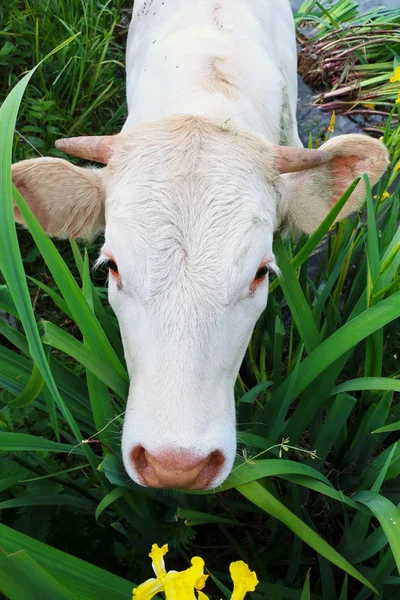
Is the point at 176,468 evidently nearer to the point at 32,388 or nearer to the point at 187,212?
A: the point at 32,388

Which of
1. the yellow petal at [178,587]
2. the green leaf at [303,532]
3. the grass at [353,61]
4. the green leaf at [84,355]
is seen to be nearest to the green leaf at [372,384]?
the green leaf at [303,532]

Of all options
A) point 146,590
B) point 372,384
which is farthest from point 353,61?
point 146,590

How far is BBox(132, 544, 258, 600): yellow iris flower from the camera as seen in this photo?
2.33 feet

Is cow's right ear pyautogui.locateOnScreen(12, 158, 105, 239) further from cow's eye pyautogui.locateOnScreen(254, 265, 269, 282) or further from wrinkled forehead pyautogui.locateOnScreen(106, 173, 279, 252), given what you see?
cow's eye pyautogui.locateOnScreen(254, 265, 269, 282)

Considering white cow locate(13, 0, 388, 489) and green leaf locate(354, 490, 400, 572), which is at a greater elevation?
white cow locate(13, 0, 388, 489)

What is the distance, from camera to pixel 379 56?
14.6ft

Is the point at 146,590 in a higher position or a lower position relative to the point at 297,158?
lower

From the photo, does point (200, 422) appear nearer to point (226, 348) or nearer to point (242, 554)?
point (226, 348)

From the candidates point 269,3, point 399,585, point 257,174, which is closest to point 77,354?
point 257,174

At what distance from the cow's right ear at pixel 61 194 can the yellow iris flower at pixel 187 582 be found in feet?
3.91

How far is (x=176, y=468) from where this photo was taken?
1165 mm

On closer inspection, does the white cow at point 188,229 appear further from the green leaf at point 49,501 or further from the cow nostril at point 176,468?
the green leaf at point 49,501

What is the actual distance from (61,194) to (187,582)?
1.31m

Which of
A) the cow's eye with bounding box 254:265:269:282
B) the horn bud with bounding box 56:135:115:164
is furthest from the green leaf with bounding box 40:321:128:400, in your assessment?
the horn bud with bounding box 56:135:115:164
